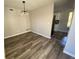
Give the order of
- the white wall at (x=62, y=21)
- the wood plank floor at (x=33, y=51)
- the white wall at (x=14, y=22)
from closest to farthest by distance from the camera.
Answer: the wood plank floor at (x=33, y=51)
the white wall at (x=14, y=22)
the white wall at (x=62, y=21)

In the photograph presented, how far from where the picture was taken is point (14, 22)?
17.5ft

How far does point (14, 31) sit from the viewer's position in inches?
214

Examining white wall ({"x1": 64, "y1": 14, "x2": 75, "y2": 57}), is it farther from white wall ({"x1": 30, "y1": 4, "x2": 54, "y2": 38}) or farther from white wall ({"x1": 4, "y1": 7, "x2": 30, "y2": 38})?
white wall ({"x1": 4, "y1": 7, "x2": 30, "y2": 38})

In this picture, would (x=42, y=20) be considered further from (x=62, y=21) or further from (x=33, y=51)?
(x=62, y=21)

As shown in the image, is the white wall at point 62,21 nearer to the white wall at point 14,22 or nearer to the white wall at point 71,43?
the white wall at point 14,22

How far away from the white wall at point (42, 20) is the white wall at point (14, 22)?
0.74 metres

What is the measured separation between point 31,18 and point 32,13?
0.50m

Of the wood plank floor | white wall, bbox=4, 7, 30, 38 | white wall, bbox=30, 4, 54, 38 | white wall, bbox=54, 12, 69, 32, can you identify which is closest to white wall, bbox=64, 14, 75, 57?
the wood plank floor

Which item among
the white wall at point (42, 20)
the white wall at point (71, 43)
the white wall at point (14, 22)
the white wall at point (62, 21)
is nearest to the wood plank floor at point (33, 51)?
the white wall at point (71, 43)

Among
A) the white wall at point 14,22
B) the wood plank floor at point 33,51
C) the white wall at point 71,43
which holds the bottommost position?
the wood plank floor at point 33,51

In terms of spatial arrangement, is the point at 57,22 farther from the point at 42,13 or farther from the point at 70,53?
the point at 70,53

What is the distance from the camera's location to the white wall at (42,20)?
488cm

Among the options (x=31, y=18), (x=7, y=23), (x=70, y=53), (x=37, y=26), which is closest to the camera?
(x=70, y=53)
